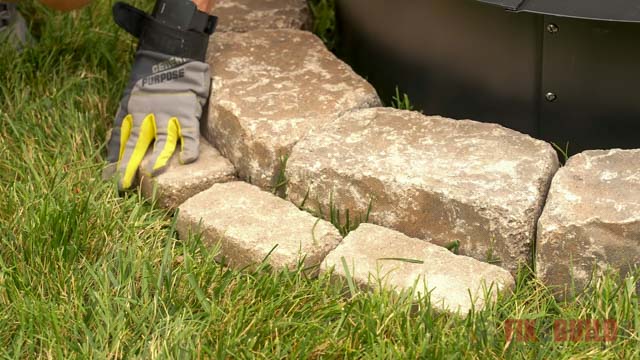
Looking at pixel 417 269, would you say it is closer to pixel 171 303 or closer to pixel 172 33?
pixel 171 303

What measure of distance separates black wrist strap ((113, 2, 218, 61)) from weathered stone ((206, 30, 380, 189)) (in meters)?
0.10

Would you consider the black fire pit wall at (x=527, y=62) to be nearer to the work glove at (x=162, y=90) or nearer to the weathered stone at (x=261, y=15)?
the weathered stone at (x=261, y=15)

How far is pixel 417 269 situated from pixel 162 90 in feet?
3.15

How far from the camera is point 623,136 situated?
271 centimetres

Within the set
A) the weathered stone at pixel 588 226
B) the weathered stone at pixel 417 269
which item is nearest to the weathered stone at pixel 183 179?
the weathered stone at pixel 417 269

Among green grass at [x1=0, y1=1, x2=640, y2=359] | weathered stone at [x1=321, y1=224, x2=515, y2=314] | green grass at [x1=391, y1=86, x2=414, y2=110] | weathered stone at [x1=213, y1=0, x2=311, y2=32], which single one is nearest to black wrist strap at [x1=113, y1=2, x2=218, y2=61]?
weathered stone at [x1=213, y1=0, x2=311, y2=32]

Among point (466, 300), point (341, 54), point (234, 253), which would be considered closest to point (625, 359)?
point (466, 300)

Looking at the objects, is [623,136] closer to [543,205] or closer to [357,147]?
[543,205]

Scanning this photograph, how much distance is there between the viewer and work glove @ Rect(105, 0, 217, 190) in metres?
2.87

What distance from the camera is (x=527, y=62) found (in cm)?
273

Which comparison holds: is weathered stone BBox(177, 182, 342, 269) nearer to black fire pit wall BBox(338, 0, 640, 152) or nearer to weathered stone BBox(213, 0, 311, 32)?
black fire pit wall BBox(338, 0, 640, 152)

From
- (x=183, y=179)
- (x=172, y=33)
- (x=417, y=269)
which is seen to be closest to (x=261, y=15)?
(x=172, y=33)

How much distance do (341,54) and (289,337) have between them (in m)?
1.43

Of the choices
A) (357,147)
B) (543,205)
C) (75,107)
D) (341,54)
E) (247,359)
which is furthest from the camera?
(341,54)
